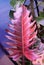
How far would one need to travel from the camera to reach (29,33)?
21.1 inches

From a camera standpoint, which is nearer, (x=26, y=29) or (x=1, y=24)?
(x=26, y=29)

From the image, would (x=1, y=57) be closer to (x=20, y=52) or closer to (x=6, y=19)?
(x=6, y=19)

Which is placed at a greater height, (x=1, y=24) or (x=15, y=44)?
(x=15, y=44)

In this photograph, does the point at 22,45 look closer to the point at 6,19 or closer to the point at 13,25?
the point at 13,25

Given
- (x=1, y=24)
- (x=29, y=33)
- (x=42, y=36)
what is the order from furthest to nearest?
(x=1, y=24) → (x=42, y=36) → (x=29, y=33)

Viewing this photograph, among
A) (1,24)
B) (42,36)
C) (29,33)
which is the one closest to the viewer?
(29,33)

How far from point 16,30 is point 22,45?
57mm

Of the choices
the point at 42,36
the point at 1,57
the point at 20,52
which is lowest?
the point at 1,57

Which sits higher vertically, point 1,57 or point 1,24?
point 1,24

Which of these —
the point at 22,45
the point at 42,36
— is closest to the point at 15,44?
the point at 22,45

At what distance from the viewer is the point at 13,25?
54cm

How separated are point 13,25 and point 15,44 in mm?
69

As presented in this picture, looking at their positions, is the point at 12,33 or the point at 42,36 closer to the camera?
the point at 12,33

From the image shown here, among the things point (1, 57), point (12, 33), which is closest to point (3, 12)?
point (1, 57)
